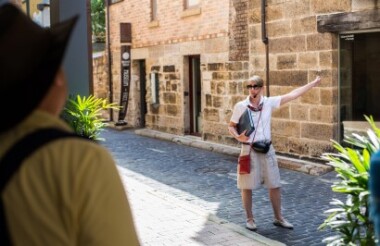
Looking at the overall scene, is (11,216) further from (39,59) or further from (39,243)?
(39,59)

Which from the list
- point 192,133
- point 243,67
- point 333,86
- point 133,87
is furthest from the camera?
point 133,87

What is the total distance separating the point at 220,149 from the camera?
13406 mm

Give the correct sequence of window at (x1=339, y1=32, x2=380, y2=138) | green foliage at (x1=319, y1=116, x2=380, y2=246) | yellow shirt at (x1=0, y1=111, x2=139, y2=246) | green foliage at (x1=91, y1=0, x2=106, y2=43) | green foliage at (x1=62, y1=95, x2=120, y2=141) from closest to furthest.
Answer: yellow shirt at (x1=0, y1=111, x2=139, y2=246) < green foliage at (x1=319, y1=116, x2=380, y2=246) < green foliage at (x1=62, y1=95, x2=120, y2=141) < window at (x1=339, y1=32, x2=380, y2=138) < green foliage at (x1=91, y1=0, x2=106, y2=43)

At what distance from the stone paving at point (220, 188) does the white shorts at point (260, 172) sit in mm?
524

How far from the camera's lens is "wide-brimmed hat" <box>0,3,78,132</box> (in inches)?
61.0

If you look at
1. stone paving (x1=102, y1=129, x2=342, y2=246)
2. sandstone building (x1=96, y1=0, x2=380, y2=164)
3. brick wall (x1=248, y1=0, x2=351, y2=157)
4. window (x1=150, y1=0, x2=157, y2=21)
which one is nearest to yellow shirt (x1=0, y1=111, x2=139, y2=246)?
stone paving (x1=102, y1=129, x2=342, y2=246)

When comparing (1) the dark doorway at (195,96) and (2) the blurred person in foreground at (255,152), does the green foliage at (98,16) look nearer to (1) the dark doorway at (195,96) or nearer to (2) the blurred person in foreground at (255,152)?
(1) the dark doorway at (195,96)

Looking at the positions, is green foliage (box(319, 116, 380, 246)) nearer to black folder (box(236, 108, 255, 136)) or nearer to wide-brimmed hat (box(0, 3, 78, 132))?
black folder (box(236, 108, 255, 136))

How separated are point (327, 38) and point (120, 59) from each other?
9951mm

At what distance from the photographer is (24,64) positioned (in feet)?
5.09

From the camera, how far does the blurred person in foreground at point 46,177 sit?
5.03 feet

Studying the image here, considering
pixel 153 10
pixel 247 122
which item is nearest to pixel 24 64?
pixel 247 122

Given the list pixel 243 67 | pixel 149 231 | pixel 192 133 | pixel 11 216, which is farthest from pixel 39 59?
pixel 192 133

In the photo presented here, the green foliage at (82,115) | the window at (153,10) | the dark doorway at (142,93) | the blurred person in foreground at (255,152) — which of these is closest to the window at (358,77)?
the blurred person in foreground at (255,152)
